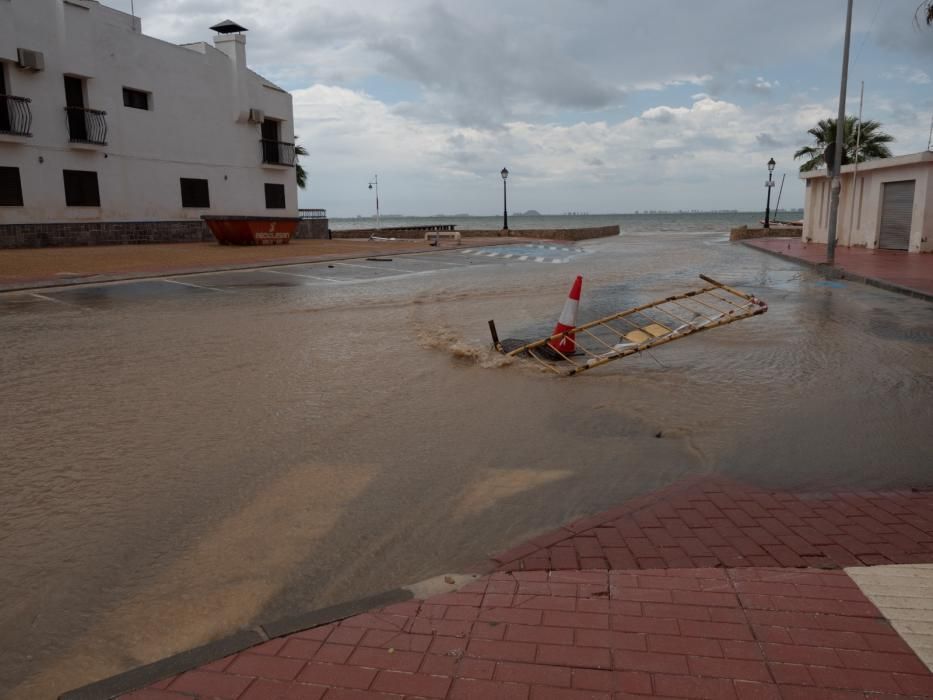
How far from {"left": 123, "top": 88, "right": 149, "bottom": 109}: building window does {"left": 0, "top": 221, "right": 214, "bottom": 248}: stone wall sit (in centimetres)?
474

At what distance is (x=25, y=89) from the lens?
24.3m

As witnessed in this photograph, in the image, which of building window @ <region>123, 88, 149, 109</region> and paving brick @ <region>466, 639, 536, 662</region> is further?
building window @ <region>123, 88, 149, 109</region>

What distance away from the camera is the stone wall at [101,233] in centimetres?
2442

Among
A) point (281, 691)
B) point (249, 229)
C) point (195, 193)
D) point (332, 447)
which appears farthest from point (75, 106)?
point (281, 691)

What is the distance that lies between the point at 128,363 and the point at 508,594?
251 inches

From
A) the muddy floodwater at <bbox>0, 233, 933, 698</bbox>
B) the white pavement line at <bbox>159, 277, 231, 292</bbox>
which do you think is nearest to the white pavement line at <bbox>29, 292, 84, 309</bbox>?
the muddy floodwater at <bbox>0, 233, 933, 698</bbox>

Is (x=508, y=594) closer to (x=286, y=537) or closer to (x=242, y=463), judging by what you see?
(x=286, y=537)

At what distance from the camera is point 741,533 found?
3664 mm

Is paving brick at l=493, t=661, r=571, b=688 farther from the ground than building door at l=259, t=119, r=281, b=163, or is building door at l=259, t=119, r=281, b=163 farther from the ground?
building door at l=259, t=119, r=281, b=163

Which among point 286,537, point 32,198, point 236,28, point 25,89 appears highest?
point 236,28

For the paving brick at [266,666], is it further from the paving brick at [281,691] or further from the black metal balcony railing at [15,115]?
the black metal balcony railing at [15,115]

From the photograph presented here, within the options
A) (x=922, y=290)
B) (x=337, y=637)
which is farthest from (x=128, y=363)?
(x=922, y=290)

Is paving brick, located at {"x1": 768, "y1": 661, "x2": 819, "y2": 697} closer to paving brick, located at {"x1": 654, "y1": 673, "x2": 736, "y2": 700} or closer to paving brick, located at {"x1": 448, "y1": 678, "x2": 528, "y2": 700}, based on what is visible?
paving brick, located at {"x1": 654, "y1": 673, "x2": 736, "y2": 700}

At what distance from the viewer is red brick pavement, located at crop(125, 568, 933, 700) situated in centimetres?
246
